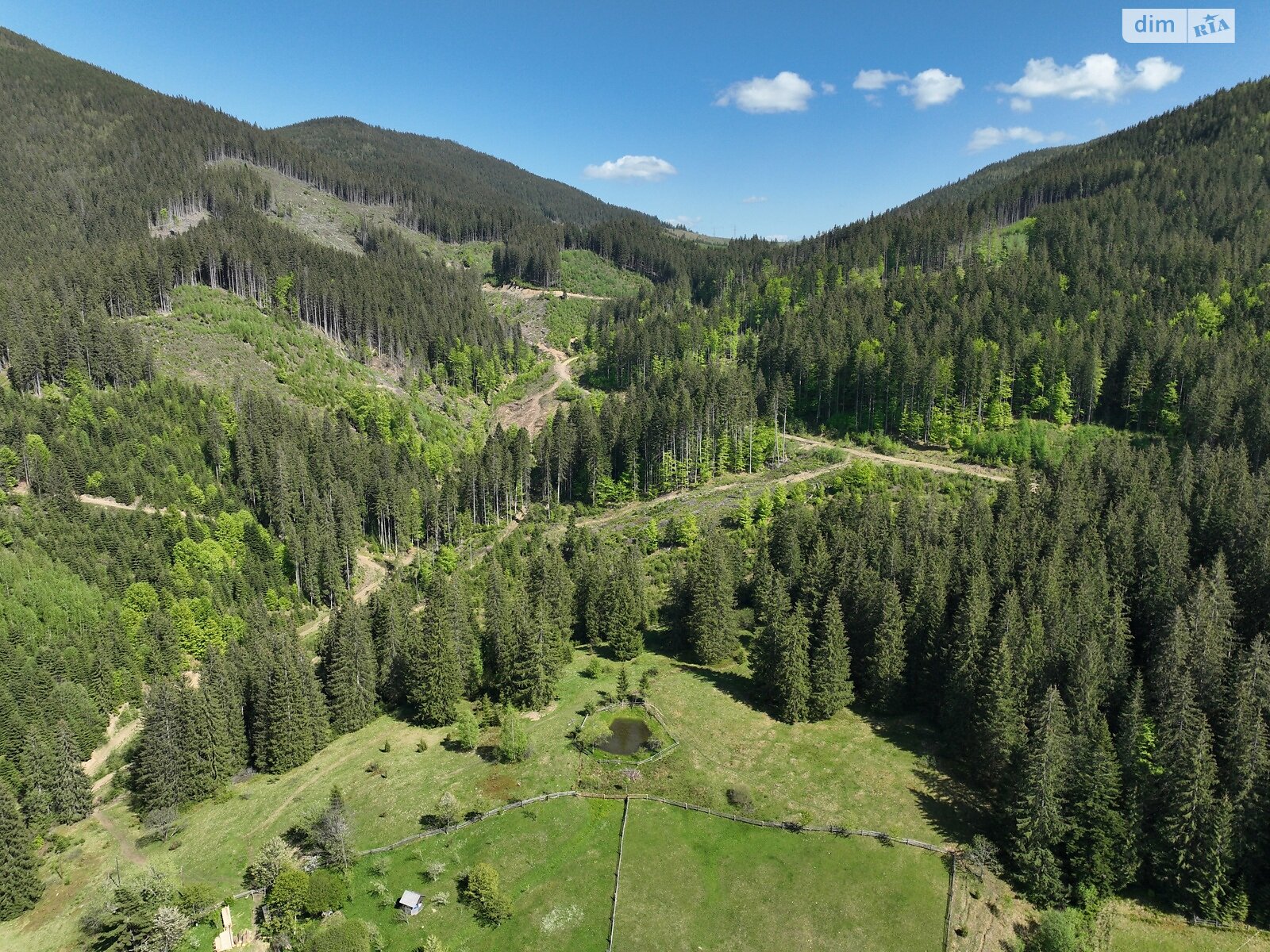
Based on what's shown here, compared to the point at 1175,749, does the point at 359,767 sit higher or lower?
lower

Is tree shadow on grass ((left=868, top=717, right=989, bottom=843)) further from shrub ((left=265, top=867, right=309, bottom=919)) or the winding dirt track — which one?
the winding dirt track

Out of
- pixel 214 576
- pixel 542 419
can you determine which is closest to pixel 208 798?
pixel 214 576

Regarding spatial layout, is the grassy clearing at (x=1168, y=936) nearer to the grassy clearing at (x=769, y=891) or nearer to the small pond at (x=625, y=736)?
the grassy clearing at (x=769, y=891)

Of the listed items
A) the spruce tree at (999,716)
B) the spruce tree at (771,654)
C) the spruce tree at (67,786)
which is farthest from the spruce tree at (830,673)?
the spruce tree at (67,786)

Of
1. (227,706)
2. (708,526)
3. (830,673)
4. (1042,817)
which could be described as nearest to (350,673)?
(227,706)

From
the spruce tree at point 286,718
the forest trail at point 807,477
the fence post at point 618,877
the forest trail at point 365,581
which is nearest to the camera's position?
the fence post at point 618,877

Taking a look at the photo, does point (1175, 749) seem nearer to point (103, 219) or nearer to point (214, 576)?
point (214, 576)

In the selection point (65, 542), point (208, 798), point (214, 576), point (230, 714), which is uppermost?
point (65, 542)

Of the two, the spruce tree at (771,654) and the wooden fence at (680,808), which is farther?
the spruce tree at (771,654)
